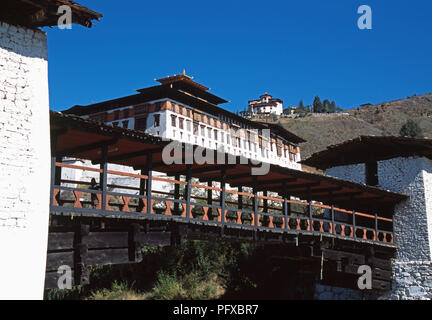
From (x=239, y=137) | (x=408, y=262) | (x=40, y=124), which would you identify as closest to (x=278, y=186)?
(x=408, y=262)

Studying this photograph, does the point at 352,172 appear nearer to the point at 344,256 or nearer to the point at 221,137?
the point at 344,256

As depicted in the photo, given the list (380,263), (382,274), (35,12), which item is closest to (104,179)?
(35,12)

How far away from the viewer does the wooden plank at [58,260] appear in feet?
30.7

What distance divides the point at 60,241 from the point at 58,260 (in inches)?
15.0

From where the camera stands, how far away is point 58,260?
31.3 feet

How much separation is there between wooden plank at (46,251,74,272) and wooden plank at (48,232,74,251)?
0.12 meters

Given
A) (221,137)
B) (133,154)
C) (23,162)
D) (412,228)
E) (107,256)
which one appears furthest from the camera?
(221,137)

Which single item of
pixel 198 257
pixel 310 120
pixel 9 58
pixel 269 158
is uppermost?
pixel 310 120

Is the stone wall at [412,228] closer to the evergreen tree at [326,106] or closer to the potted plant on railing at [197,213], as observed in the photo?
the potted plant on railing at [197,213]

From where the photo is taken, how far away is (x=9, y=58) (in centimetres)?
841

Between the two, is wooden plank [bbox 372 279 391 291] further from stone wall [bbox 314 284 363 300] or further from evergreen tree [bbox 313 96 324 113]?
evergreen tree [bbox 313 96 324 113]

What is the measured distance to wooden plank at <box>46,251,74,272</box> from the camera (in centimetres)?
936

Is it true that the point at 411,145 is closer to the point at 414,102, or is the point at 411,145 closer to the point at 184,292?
the point at 184,292
